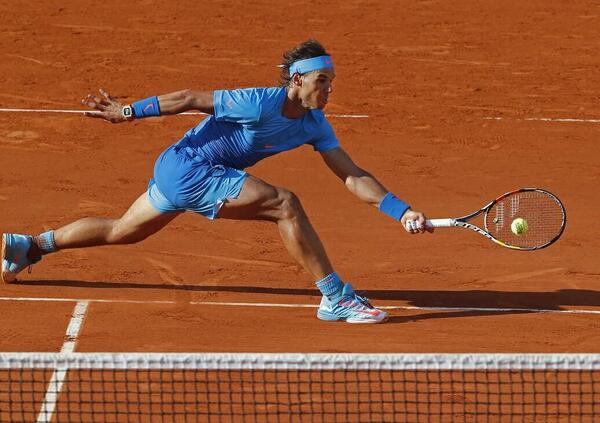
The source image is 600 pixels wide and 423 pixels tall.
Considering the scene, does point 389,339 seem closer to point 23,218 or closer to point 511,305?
point 511,305

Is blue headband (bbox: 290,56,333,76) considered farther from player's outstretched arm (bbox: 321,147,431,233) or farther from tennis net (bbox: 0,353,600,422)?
tennis net (bbox: 0,353,600,422)

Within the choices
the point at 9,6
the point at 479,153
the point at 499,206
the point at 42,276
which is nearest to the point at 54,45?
the point at 9,6

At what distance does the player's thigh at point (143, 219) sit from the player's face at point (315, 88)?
3.89 feet

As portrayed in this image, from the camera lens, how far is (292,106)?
832cm

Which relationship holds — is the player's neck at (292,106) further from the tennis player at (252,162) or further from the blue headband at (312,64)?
the blue headband at (312,64)

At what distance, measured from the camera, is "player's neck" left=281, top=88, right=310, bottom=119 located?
8297 mm

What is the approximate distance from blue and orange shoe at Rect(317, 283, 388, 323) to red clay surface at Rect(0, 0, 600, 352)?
8 cm

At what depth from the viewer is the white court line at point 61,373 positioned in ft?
22.7

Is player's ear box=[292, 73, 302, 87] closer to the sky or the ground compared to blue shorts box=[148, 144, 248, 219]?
closer to the sky

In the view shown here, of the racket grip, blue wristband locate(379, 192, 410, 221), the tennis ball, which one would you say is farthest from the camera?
the tennis ball

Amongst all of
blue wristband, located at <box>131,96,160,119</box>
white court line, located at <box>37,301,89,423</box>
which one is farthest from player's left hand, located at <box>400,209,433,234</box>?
white court line, located at <box>37,301,89,423</box>

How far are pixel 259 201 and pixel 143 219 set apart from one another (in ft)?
2.96

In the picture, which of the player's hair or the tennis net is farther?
the player's hair

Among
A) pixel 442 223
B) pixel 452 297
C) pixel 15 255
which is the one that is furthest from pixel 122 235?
pixel 452 297
